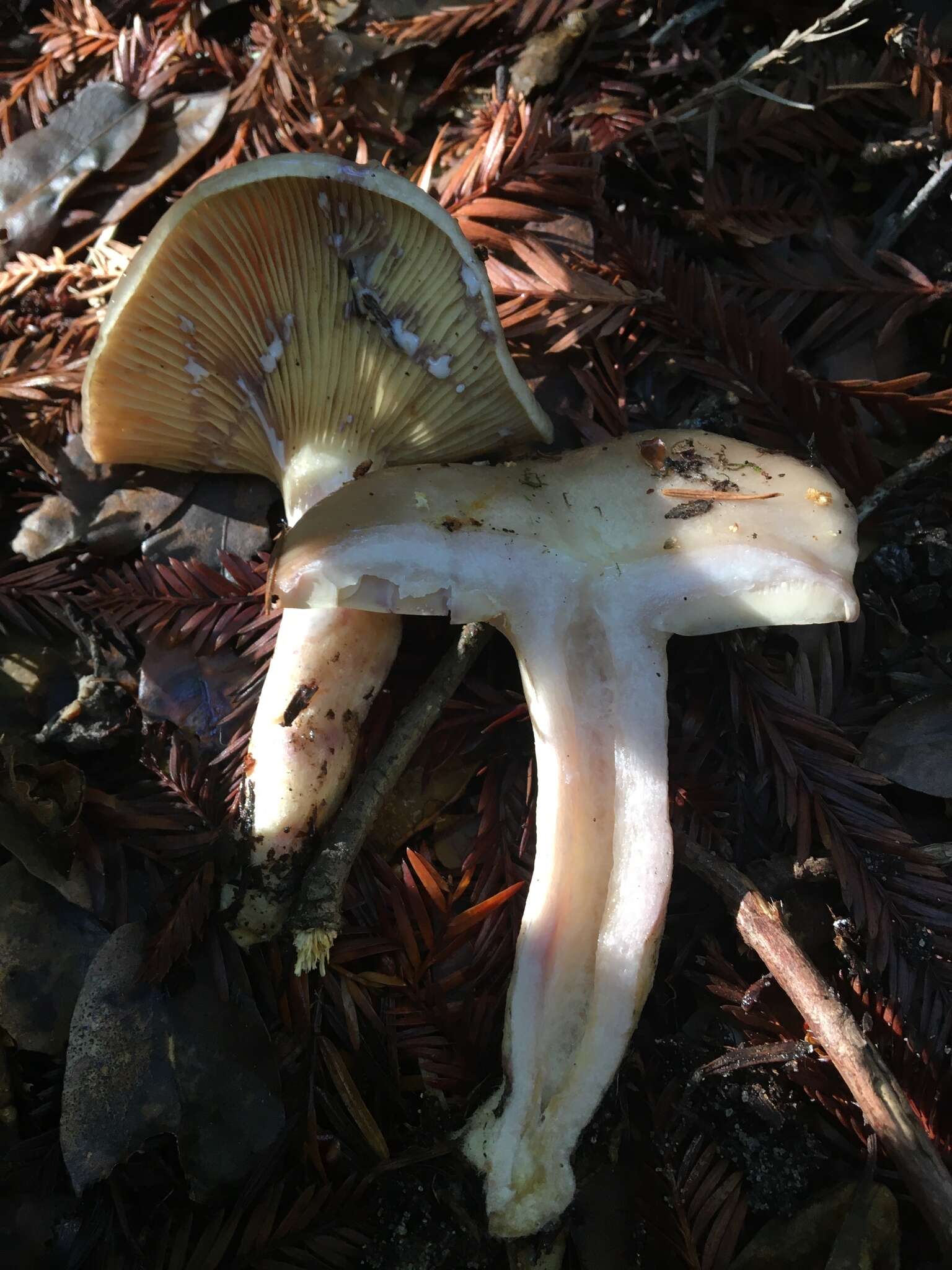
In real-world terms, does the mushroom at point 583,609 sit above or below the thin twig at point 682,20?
below

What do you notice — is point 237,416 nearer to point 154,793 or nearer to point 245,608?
point 245,608

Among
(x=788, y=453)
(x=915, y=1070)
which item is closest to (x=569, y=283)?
(x=788, y=453)

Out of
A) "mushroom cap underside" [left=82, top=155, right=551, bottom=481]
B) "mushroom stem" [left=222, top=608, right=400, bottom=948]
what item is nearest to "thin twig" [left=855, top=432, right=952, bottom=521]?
"mushroom cap underside" [left=82, top=155, right=551, bottom=481]

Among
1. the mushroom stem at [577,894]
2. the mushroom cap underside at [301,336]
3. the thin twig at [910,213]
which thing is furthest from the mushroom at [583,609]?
the thin twig at [910,213]

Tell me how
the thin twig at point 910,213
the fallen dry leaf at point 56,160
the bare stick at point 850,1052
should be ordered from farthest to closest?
1. the fallen dry leaf at point 56,160
2. the thin twig at point 910,213
3. the bare stick at point 850,1052

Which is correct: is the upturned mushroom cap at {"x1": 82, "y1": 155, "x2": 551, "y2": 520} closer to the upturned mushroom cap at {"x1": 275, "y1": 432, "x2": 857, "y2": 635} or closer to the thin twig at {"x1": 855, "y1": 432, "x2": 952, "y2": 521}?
the upturned mushroom cap at {"x1": 275, "y1": 432, "x2": 857, "y2": 635}

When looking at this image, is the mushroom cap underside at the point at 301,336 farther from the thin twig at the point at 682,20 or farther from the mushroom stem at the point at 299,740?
the thin twig at the point at 682,20
